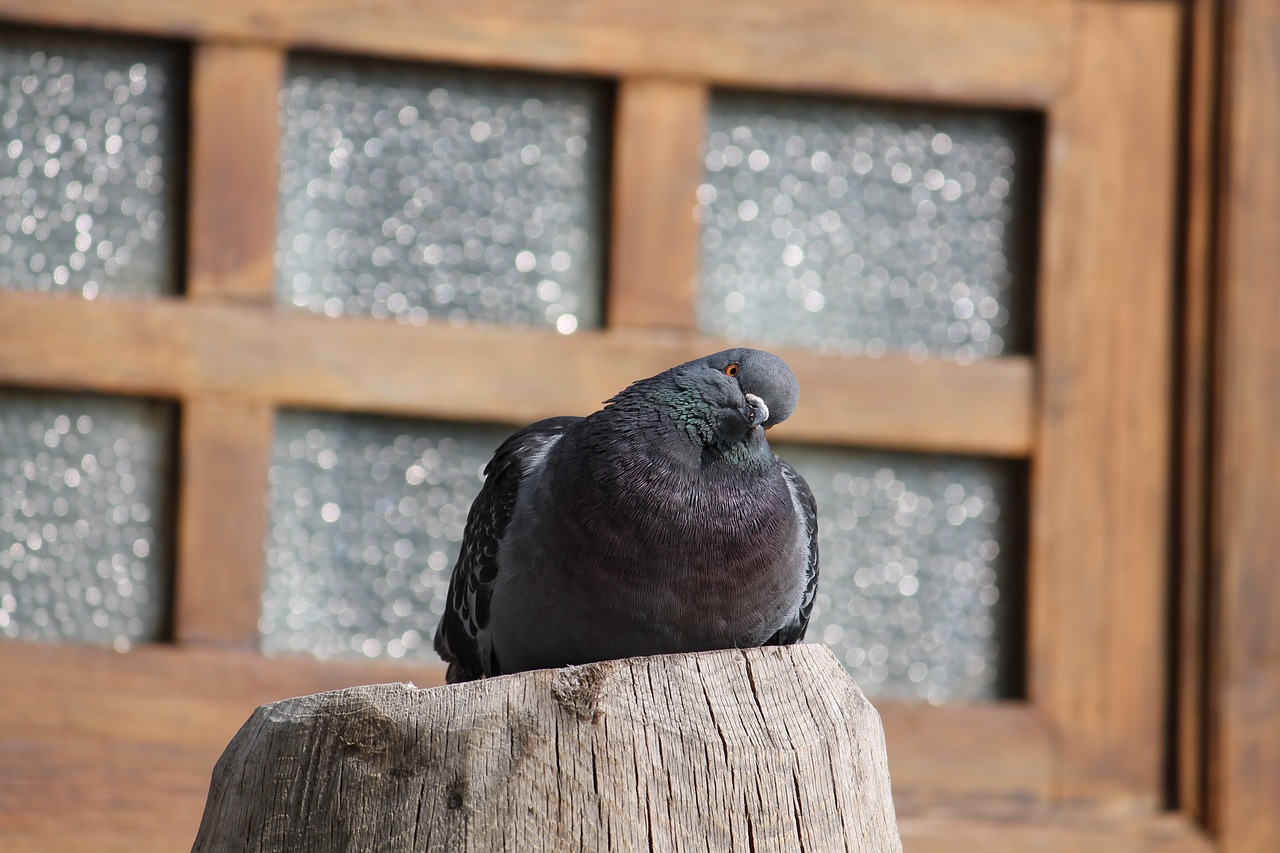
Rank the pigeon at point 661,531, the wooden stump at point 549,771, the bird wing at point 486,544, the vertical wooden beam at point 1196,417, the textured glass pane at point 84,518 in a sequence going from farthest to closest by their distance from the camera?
1. the vertical wooden beam at point 1196,417
2. the textured glass pane at point 84,518
3. the bird wing at point 486,544
4. the pigeon at point 661,531
5. the wooden stump at point 549,771

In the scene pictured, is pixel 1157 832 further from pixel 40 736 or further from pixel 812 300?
pixel 40 736

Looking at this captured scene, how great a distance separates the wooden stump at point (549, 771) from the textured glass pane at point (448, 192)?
7.75ft

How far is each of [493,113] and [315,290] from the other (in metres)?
0.76

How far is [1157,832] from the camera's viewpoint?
3.95 m

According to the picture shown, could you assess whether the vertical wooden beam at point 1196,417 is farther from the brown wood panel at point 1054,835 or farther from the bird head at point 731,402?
the bird head at point 731,402

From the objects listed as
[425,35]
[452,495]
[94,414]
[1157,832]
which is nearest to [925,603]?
[1157,832]

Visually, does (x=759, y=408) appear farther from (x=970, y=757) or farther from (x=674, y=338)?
(x=970, y=757)

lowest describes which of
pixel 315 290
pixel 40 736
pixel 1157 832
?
Answer: pixel 1157 832

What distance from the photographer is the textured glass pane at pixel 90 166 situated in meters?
3.89

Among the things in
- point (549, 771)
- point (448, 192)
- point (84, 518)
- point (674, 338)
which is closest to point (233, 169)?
point (448, 192)

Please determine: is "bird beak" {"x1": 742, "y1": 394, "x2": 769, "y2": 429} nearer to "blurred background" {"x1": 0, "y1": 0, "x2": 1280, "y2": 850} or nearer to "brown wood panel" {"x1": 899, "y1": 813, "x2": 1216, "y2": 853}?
"blurred background" {"x1": 0, "y1": 0, "x2": 1280, "y2": 850}

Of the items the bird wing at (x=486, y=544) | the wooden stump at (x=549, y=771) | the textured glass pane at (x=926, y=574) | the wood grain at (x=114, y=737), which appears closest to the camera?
the wooden stump at (x=549, y=771)

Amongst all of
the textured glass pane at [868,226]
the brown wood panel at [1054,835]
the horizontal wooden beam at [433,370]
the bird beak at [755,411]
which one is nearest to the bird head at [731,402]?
the bird beak at [755,411]

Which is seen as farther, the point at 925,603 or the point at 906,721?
the point at 925,603
